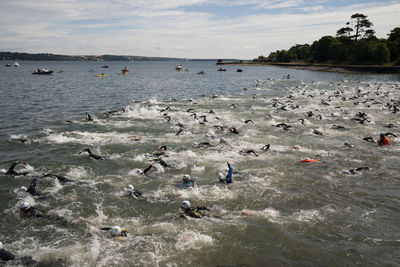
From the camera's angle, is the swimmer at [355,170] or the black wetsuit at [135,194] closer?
the black wetsuit at [135,194]

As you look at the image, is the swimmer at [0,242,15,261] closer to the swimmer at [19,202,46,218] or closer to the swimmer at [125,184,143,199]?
the swimmer at [19,202,46,218]

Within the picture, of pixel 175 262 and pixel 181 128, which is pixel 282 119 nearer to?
pixel 181 128

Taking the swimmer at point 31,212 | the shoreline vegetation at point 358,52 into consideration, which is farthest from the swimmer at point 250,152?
the shoreline vegetation at point 358,52

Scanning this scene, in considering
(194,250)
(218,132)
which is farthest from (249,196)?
(218,132)

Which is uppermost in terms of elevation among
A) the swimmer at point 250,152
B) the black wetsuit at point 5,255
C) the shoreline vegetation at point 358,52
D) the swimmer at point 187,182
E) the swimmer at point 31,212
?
the shoreline vegetation at point 358,52

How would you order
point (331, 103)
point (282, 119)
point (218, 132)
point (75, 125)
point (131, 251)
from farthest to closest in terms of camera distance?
point (331, 103)
point (282, 119)
point (75, 125)
point (218, 132)
point (131, 251)

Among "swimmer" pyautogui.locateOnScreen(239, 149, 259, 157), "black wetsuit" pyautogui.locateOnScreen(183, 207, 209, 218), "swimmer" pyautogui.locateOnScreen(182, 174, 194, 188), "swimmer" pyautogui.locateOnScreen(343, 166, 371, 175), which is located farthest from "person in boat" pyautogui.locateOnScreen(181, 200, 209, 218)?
"swimmer" pyautogui.locateOnScreen(343, 166, 371, 175)

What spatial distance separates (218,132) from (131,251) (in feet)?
57.0

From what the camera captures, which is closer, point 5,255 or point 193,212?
point 5,255

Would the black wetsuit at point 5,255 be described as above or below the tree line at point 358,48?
below

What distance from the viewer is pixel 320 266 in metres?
9.45

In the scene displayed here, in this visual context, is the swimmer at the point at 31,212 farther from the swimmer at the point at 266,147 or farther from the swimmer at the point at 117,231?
the swimmer at the point at 266,147

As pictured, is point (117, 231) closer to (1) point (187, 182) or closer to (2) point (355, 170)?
(1) point (187, 182)

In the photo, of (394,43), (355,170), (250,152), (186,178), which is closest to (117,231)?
(186,178)
